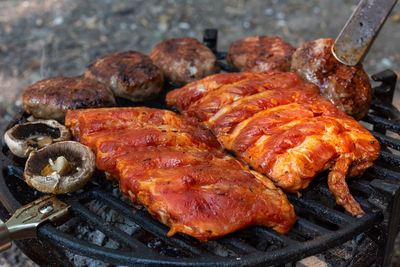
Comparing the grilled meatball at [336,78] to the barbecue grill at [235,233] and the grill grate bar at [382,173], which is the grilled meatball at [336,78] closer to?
the barbecue grill at [235,233]

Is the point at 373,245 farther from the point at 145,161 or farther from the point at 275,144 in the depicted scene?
the point at 145,161

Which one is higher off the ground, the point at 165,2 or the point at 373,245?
the point at 165,2

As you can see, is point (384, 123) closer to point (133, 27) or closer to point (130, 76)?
point (130, 76)

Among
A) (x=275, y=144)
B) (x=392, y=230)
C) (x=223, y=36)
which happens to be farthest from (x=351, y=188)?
(x=223, y=36)

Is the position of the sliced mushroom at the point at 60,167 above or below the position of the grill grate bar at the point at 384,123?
above

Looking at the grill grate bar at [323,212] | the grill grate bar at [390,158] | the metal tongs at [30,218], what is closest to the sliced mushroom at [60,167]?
the metal tongs at [30,218]

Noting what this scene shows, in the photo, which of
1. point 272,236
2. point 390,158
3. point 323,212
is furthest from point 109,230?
point 390,158

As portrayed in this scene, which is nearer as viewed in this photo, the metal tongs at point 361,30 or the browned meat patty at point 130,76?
the metal tongs at point 361,30
